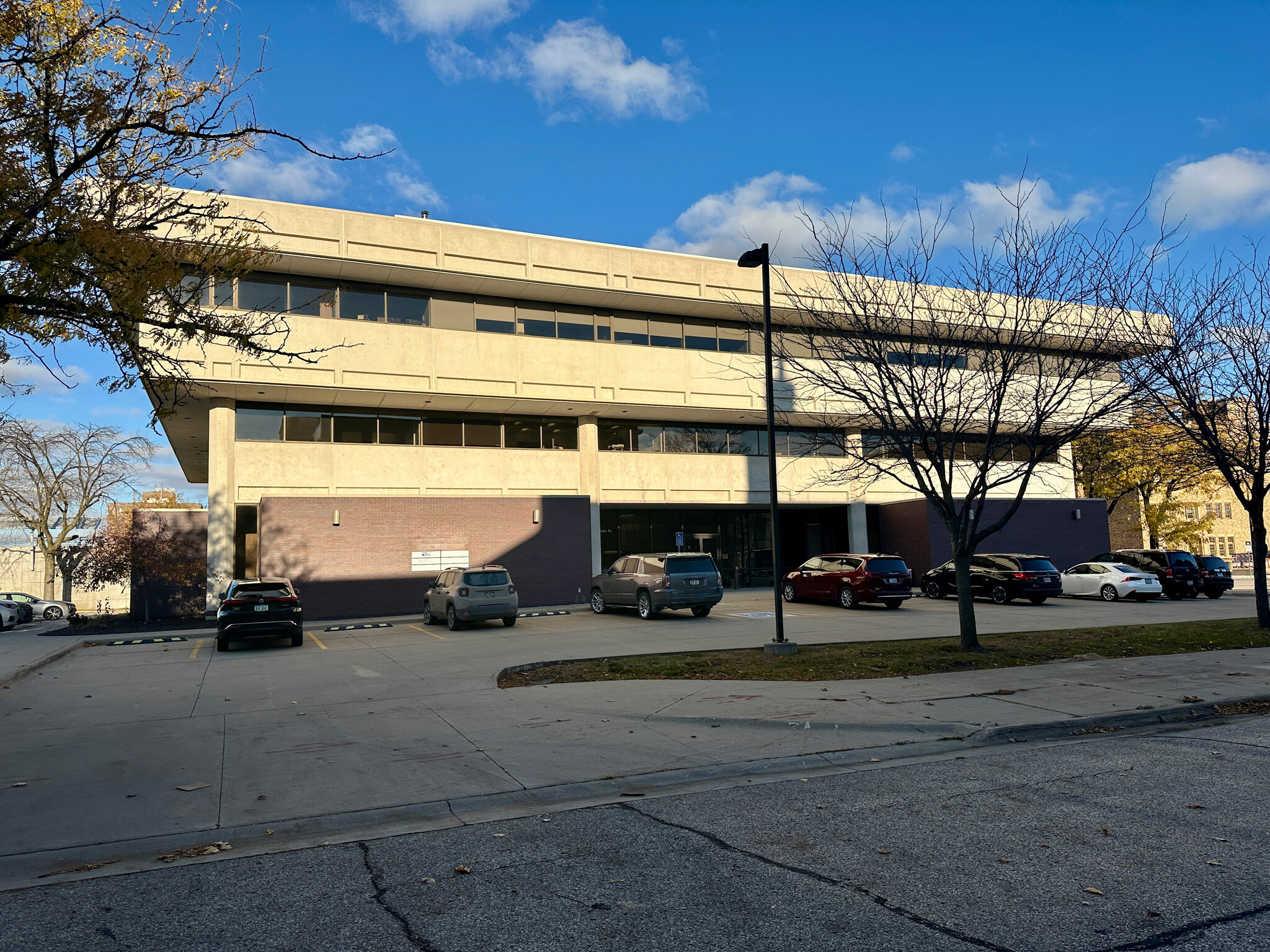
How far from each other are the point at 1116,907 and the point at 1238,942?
537 mm

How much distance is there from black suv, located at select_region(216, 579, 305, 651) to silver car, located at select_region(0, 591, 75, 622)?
30.9m

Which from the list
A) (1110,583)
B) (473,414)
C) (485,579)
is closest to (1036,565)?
(1110,583)

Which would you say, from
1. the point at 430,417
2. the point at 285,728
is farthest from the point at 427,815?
the point at 430,417

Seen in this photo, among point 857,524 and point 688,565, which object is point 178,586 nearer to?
point 688,565

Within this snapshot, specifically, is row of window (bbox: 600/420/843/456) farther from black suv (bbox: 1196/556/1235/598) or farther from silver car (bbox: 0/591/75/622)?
silver car (bbox: 0/591/75/622)

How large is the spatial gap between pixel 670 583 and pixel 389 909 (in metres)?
18.8

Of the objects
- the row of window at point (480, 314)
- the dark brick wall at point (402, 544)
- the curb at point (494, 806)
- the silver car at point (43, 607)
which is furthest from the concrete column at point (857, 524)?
the silver car at point (43, 607)

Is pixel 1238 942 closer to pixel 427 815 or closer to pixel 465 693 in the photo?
pixel 427 815

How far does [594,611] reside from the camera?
2677 centimetres

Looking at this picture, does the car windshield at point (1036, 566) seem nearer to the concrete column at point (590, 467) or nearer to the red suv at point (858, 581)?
the red suv at point (858, 581)

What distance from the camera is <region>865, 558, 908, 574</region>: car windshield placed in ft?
84.0

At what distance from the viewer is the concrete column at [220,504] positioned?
2731cm

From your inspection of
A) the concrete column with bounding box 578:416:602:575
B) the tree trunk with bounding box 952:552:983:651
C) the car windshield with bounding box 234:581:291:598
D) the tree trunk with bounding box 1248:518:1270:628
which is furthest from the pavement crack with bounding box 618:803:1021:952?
the concrete column with bounding box 578:416:602:575

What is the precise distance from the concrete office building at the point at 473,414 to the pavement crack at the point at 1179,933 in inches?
892
